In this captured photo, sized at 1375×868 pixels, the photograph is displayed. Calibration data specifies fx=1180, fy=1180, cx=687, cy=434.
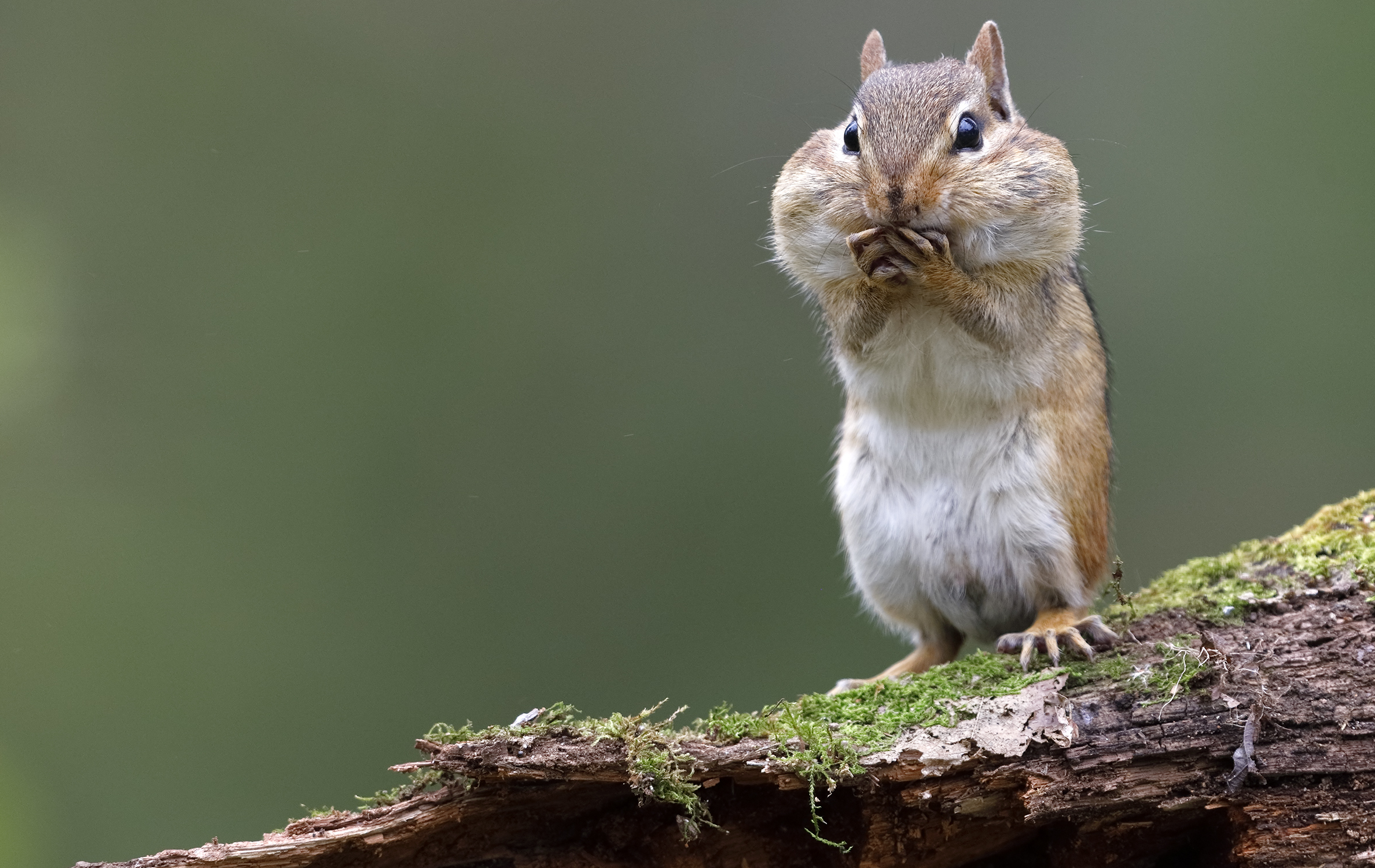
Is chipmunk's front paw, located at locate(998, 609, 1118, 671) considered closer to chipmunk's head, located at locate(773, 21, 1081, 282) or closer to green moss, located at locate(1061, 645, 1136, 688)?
green moss, located at locate(1061, 645, 1136, 688)

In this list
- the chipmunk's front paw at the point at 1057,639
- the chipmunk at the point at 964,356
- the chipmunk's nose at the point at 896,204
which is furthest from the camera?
the chipmunk at the point at 964,356

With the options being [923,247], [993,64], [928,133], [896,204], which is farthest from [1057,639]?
[993,64]

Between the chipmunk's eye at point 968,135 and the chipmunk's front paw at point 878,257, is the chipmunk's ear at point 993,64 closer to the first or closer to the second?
the chipmunk's eye at point 968,135

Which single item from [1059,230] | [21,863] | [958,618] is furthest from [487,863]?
[21,863]

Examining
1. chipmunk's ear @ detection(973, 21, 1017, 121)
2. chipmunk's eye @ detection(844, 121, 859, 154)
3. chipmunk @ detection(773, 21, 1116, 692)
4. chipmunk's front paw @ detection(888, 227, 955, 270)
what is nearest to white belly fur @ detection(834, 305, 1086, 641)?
chipmunk @ detection(773, 21, 1116, 692)

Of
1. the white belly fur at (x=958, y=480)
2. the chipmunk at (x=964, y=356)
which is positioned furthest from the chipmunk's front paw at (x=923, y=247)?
the white belly fur at (x=958, y=480)

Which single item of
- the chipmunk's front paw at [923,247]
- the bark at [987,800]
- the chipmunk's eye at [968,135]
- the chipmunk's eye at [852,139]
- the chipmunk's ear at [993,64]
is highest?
the chipmunk's ear at [993,64]

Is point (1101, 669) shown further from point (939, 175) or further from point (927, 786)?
point (939, 175)

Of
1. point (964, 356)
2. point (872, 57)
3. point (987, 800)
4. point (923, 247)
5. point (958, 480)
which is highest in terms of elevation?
point (872, 57)

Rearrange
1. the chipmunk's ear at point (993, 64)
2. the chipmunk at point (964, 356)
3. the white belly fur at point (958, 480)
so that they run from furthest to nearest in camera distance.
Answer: the chipmunk's ear at point (993, 64) → the white belly fur at point (958, 480) → the chipmunk at point (964, 356)
